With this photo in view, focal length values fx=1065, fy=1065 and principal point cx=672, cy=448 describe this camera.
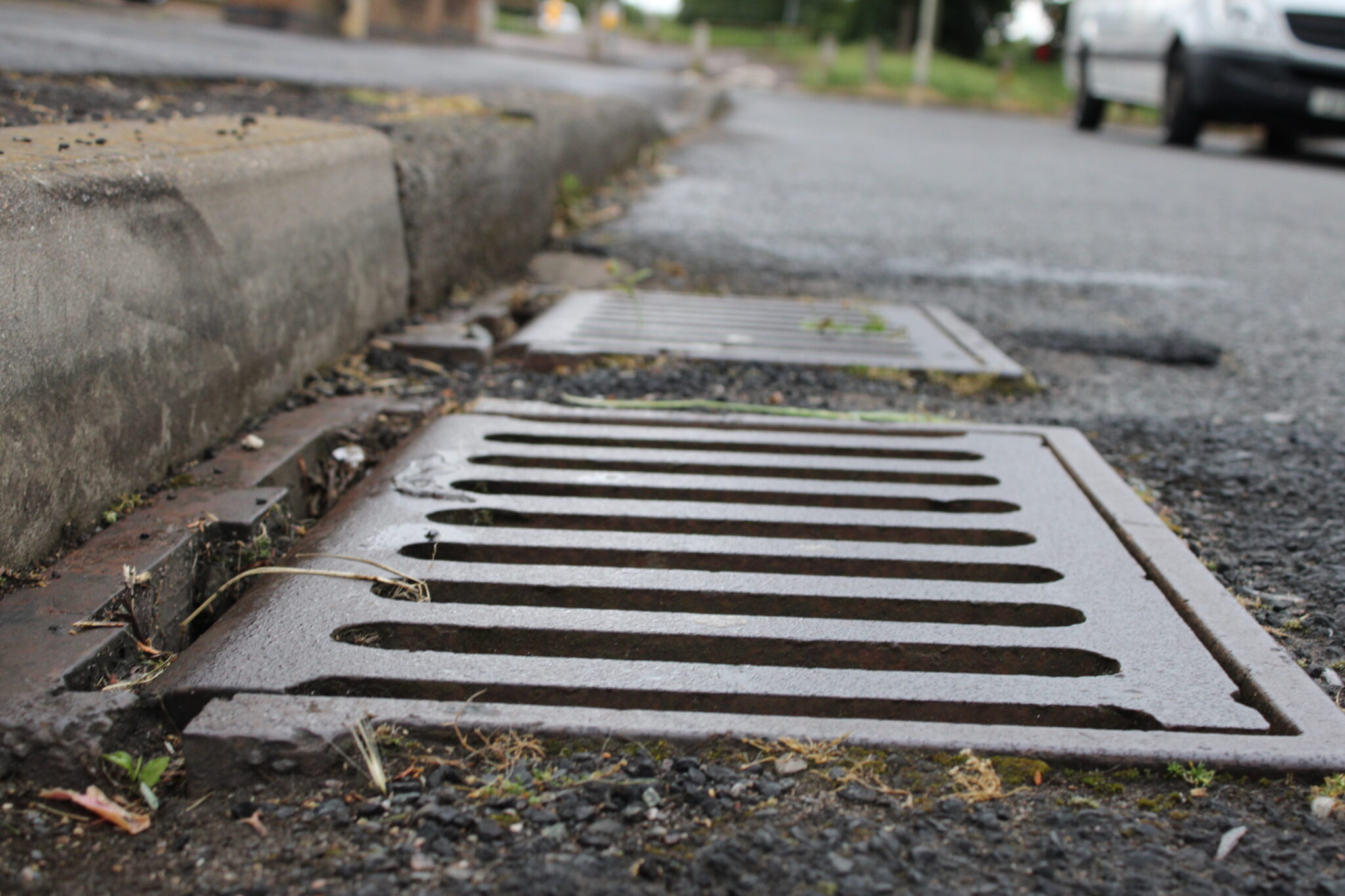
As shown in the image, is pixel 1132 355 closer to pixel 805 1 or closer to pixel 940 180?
pixel 940 180

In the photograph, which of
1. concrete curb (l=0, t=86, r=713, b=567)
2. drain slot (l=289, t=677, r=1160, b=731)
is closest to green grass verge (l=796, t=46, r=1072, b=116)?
concrete curb (l=0, t=86, r=713, b=567)

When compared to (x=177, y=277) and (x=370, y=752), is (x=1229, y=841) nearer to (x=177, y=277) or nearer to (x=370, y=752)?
(x=370, y=752)

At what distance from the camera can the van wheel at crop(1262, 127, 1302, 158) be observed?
30.2ft

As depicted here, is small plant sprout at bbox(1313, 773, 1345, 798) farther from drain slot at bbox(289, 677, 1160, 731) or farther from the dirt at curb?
drain slot at bbox(289, 677, 1160, 731)

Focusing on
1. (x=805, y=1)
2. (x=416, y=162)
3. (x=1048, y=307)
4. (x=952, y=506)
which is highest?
(x=805, y=1)

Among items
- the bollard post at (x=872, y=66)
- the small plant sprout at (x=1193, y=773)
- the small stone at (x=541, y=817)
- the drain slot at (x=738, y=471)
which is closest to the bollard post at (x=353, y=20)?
the bollard post at (x=872, y=66)

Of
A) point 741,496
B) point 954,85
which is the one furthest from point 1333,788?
point 954,85

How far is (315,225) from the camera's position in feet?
6.21

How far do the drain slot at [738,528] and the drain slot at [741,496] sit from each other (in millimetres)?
68

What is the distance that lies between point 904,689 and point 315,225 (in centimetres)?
133

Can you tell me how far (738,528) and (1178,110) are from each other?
837 cm

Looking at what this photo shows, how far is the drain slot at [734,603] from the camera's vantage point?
1318 mm

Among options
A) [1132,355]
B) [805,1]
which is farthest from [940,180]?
[805,1]

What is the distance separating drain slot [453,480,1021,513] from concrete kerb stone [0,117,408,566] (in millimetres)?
415
